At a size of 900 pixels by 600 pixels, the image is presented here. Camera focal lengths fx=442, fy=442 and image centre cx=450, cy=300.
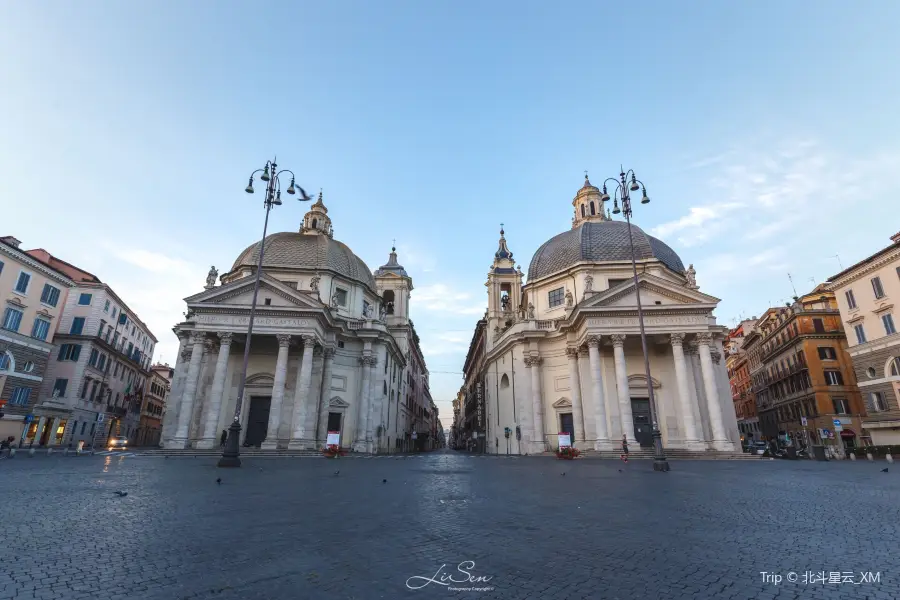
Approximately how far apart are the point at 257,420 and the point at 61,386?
68.2 feet

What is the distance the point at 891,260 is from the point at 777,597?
44.1m

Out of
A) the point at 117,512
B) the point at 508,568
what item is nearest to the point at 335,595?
the point at 508,568

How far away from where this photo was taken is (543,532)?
6566 mm

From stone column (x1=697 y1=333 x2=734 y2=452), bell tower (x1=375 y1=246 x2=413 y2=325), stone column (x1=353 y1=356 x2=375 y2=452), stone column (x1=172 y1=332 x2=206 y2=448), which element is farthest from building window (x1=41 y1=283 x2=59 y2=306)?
stone column (x1=697 y1=333 x2=734 y2=452)

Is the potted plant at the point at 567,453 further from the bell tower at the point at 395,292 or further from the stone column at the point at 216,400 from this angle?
the bell tower at the point at 395,292

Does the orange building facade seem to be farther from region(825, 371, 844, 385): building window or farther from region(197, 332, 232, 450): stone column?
region(197, 332, 232, 450): stone column

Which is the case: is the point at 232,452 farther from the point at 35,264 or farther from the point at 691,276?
the point at 691,276

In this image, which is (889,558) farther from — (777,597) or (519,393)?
(519,393)

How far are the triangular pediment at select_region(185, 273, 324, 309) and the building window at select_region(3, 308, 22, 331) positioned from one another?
15.4m

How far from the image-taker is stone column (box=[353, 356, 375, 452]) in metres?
36.7

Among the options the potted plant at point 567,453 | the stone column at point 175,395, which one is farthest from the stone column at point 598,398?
the stone column at point 175,395

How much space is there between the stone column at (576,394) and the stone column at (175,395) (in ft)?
97.7

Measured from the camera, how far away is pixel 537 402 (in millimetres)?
37719

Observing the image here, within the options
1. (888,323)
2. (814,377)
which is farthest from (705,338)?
(814,377)
